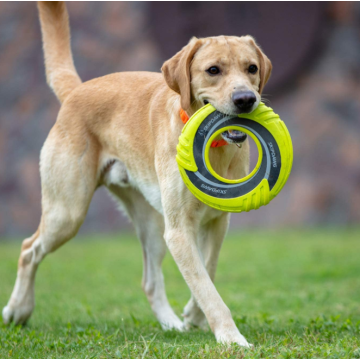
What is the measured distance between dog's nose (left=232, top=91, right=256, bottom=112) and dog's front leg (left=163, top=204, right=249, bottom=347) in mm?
819

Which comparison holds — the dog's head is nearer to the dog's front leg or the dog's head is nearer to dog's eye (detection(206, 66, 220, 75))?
dog's eye (detection(206, 66, 220, 75))

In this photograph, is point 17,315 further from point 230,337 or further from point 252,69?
point 252,69

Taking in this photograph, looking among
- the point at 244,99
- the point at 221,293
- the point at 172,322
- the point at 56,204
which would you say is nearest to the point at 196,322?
the point at 172,322

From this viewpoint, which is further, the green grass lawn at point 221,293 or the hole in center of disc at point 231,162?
the hole in center of disc at point 231,162

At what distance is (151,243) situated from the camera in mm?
5098

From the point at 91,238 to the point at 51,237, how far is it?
278 inches

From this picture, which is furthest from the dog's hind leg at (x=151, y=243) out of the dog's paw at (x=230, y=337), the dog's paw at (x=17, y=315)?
the dog's paw at (x=230, y=337)

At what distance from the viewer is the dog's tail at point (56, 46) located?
5.25 meters

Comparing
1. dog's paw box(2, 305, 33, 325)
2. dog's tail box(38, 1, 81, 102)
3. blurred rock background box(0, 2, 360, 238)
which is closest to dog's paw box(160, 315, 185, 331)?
dog's paw box(2, 305, 33, 325)

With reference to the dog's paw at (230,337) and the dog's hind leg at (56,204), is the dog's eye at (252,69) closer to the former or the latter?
the dog's hind leg at (56,204)

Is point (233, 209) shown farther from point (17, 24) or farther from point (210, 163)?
point (17, 24)

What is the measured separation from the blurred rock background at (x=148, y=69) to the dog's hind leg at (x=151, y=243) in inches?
268

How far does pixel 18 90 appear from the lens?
12016mm

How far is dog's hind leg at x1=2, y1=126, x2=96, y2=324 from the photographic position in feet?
15.4
